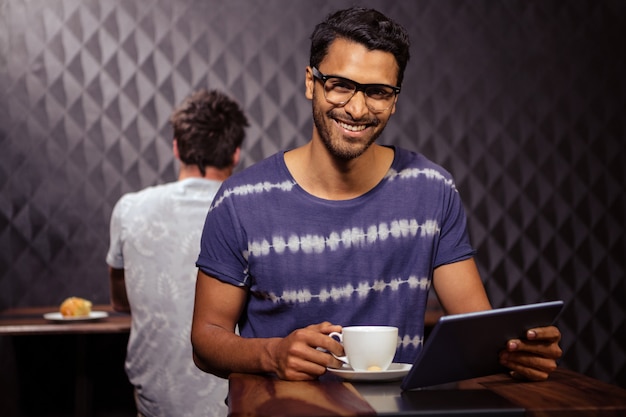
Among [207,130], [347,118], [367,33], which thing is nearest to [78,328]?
[207,130]

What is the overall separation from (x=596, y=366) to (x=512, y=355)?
9.86ft

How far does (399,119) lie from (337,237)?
243 centimetres

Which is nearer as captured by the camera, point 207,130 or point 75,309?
point 207,130

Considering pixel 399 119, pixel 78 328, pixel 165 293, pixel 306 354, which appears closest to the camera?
pixel 306 354

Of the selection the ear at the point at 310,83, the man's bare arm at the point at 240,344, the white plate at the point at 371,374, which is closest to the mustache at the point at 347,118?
the ear at the point at 310,83

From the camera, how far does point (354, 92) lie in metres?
1.64

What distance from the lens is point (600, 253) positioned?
4.14 metres

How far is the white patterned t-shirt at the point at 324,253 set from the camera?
5.44 ft

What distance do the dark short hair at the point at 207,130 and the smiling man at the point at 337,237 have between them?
1.03 meters

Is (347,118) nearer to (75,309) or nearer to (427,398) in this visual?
(427,398)

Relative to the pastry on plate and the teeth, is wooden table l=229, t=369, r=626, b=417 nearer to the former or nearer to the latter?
the teeth

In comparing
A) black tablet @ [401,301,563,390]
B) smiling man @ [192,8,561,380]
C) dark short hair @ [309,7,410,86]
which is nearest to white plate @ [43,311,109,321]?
smiling man @ [192,8,561,380]

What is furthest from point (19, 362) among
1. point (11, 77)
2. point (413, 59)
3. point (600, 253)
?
point (600, 253)

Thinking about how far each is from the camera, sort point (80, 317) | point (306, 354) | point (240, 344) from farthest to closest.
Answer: point (80, 317), point (240, 344), point (306, 354)
